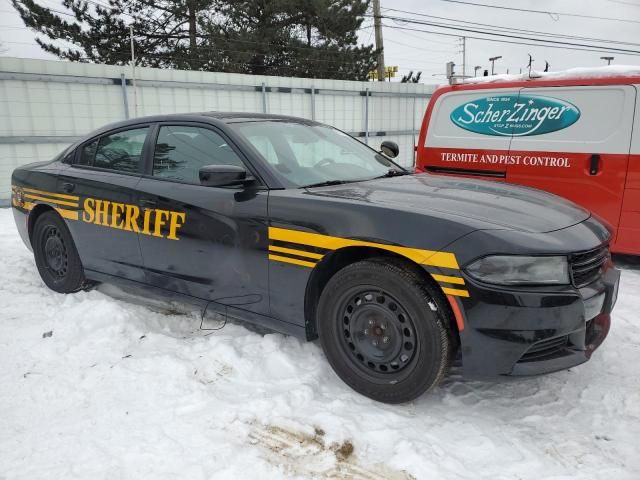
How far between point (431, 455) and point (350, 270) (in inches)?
37.1

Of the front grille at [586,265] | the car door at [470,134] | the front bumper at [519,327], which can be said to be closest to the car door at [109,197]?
the front bumper at [519,327]

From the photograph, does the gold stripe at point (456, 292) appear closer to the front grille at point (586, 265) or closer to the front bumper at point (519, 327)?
the front bumper at point (519, 327)

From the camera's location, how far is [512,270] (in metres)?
2.27

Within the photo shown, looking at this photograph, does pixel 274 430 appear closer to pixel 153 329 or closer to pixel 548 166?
pixel 153 329

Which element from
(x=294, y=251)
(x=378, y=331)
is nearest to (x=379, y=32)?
(x=294, y=251)

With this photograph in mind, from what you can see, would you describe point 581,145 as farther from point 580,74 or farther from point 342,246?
point 342,246

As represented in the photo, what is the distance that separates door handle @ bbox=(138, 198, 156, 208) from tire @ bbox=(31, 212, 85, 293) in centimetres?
102

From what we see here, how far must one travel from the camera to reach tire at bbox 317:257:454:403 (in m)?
2.39

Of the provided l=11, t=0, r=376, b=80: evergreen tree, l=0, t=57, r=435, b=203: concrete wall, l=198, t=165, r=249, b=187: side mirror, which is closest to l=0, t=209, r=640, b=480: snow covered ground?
l=198, t=165, r=249, b=187: side mirror

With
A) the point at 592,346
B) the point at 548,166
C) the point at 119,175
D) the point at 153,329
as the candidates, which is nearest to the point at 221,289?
the point at 153,329

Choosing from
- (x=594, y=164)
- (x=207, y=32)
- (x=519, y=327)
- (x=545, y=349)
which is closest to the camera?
(x=519, y=327)

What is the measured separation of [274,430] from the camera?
2.42m

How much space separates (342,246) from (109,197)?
6.61 feet

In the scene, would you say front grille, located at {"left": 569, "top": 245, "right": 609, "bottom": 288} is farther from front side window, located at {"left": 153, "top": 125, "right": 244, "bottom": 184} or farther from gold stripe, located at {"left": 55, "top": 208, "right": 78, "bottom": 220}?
gold stripe, located at {"left": 55, "top": 208, "right": 78, "bottom": 220}
